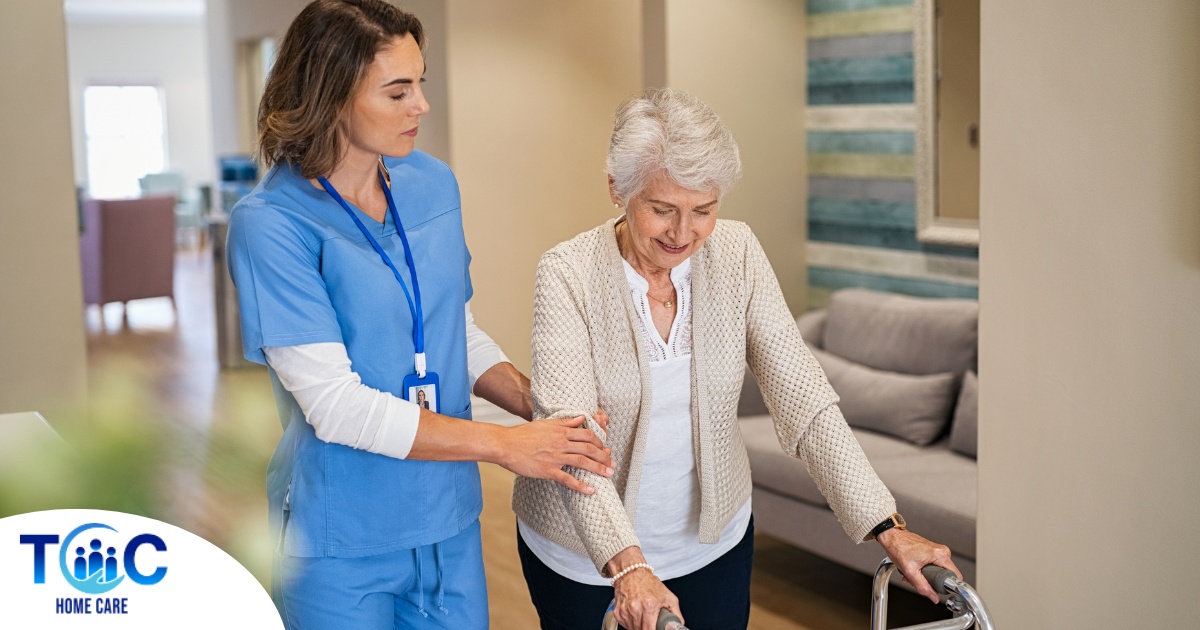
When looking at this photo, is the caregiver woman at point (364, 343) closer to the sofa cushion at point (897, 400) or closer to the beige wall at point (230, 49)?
the sofa cushion at point (897, 400)

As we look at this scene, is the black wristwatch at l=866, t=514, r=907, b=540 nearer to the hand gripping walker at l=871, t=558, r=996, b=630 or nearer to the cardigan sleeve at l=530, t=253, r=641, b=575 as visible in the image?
the hand gripping walker at l=871, t=558, r=996, b=630

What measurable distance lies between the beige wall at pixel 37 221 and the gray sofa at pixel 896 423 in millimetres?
2444

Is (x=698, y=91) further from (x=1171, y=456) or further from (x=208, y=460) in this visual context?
(x=1171, y=456)

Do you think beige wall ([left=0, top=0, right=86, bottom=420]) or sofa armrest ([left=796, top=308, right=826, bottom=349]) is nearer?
beige wall ([left=0, top=0, right=86, bottom=420])

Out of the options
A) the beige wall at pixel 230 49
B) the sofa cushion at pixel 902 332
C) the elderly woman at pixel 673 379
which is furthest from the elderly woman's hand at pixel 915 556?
the beige wall at pixel 230 49

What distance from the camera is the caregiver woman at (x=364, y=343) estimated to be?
1.60m

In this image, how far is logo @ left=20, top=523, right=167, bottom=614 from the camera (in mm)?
1173

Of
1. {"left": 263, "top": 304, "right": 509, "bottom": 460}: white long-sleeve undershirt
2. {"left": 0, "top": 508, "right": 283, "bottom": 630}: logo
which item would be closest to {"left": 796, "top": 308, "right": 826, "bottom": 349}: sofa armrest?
{"left": 263, "top": 304, "right": 509, "bottom": 460}: white long-sleeve undershirt

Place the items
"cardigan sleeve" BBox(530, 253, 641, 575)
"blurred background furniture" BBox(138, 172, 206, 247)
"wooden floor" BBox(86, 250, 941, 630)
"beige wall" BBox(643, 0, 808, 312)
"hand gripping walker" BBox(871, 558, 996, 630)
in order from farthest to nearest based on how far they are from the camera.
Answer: "blurred background furniture" BBox(138, 172, 206, 247)
"beige wall" BBox(643, 0, 808, 312)
"wooden floor" BBox(86, 250, 941, 630)
"cardigan sleeve" BBox(530, 253, 641, 575)
"hand gripping walker" BBox(871, 558, 996, 630)

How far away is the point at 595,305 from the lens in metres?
1.86

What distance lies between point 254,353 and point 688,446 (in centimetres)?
71

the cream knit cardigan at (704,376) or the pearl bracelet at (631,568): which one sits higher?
the cream knit cardigan at (704,376)

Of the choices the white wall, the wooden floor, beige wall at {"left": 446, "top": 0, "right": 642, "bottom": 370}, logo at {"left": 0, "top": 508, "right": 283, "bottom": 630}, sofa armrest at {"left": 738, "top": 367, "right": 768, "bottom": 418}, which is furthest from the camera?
the white wall

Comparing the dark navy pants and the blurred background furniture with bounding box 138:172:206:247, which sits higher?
the blurred background furniture with bounding box 138:172:206:247
